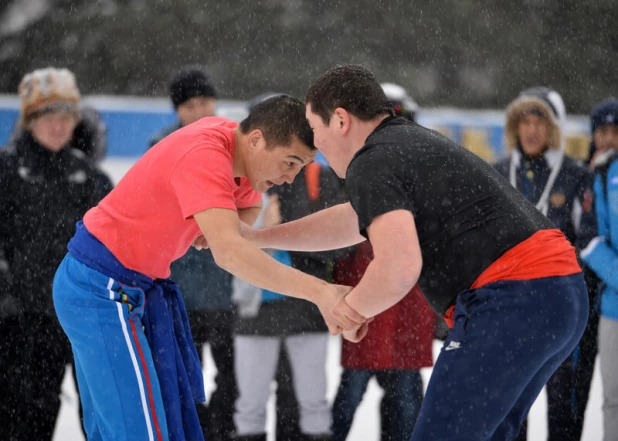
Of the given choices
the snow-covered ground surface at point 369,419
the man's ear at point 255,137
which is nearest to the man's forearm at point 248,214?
the man's ear at point 255,137

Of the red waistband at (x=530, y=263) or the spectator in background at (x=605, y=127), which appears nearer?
the red waistband at (x=530, y=263)

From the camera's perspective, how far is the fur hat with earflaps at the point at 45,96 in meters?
4.26

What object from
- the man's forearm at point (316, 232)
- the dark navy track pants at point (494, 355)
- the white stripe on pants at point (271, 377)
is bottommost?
the white stripe on pants at point (271, 377)

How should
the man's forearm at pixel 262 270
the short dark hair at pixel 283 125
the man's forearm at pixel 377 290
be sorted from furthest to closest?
1. the short dark hair at pixel 283 125
2. the man's forearm at pixel 262 270
3. the man's forearm at pixel 377 290

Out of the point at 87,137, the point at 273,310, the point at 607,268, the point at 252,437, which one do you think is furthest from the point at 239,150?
the point at 607,268

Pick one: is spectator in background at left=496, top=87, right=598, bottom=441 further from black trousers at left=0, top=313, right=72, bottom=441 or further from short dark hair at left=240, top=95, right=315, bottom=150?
black trousers at left=0, top=313, right=72, bottom=441

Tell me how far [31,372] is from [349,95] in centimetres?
232

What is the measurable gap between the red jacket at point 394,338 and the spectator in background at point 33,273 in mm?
1329

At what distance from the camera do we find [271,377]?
4141 millimetres

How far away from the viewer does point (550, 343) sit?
238 cm

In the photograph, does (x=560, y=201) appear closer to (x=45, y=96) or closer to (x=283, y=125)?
(x=283, y=125)

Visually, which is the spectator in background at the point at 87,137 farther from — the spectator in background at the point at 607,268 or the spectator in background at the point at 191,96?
the spectator in background at the point at 607,268

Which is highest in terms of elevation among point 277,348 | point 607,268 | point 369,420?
point 607,268

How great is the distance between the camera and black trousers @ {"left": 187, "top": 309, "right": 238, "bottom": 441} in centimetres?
431
